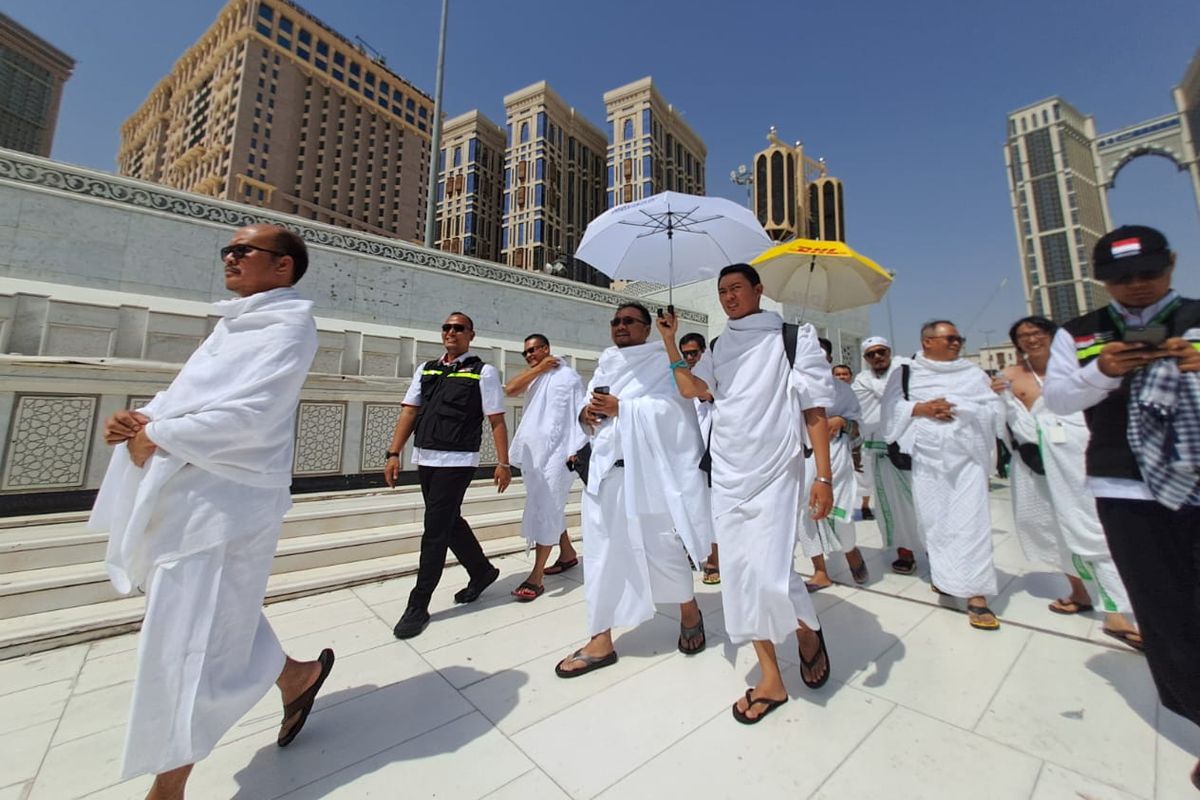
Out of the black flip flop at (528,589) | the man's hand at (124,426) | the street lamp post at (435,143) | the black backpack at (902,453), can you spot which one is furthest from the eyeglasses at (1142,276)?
the street lamp post at (435,143)

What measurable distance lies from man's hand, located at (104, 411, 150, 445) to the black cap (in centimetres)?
264

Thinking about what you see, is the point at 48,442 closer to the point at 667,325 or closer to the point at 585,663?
the point at 585,663

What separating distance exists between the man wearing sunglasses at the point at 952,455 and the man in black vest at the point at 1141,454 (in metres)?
1.18

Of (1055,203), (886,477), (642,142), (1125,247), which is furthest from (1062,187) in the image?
(1125,247)

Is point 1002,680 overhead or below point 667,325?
below

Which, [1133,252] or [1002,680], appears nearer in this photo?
[1133,252]

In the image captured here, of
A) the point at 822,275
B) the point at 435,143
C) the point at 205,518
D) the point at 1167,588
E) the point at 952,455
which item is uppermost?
the point at 435,143

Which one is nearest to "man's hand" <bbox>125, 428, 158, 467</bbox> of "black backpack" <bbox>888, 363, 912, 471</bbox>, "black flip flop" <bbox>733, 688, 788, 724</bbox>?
"black flip flop" <bbox>733, 688, 788, 724</bbox>

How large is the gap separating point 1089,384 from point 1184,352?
24 cm

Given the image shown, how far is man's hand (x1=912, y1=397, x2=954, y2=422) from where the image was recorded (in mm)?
2785

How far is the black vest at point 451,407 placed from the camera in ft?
8.60

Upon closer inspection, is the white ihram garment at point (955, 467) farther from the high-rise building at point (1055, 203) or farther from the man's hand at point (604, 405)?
the high-rise building at point (1055, 203)

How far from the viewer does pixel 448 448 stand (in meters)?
2.60

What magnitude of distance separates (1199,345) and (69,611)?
4470 millimetres
